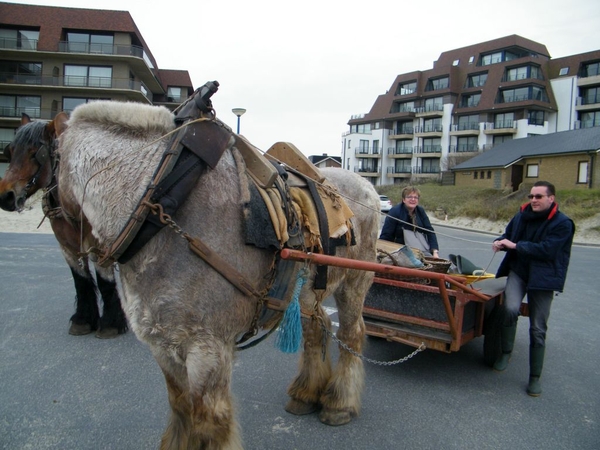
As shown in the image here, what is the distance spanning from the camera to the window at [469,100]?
184ft

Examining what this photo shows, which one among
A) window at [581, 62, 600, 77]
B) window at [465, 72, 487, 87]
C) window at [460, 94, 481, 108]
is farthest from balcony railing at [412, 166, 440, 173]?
window at [581, 62, 600, 77]

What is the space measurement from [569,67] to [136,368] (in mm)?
62801

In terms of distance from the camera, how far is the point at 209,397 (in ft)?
6.56

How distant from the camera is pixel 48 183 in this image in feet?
11.0

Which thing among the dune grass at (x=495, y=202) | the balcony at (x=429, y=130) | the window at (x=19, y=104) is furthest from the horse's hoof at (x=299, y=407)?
the balcony at (x=429, y=130)

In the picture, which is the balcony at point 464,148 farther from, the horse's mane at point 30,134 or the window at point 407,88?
the horse's mane at point 30,134

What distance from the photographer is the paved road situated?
302cm

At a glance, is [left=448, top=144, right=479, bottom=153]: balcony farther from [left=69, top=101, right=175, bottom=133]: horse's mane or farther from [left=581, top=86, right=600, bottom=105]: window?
[left=69, top=101, right=175, bottom=133]: horse's mane

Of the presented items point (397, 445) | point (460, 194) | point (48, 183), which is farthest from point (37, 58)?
point (397, 445)

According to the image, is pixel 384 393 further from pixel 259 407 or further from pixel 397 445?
pixel 259 407

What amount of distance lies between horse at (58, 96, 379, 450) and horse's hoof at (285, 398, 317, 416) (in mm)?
1260

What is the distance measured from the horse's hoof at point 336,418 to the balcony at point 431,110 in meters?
60.1

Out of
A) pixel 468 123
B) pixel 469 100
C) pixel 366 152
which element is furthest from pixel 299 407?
pixel 366 152

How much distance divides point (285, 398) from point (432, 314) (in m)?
1.60
